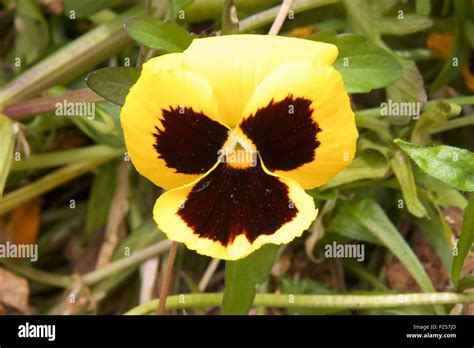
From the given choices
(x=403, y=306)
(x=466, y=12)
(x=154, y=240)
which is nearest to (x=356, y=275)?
(x=403, y=306)

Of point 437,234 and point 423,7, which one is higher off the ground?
point 423,7

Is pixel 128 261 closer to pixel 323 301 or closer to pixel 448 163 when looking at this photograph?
pixel 323 301

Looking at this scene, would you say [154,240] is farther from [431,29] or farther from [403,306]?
[431,29]

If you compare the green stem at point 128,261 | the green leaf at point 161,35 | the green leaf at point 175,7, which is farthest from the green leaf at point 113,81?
the green stem at point 128,261

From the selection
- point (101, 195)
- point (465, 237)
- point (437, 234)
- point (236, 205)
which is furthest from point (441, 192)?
point (101, 195)

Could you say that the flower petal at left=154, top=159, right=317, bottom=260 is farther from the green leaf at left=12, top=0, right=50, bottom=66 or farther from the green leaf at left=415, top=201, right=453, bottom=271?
the green leaf at left=12, top=0, right=50, bottom=66

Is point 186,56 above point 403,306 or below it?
above
